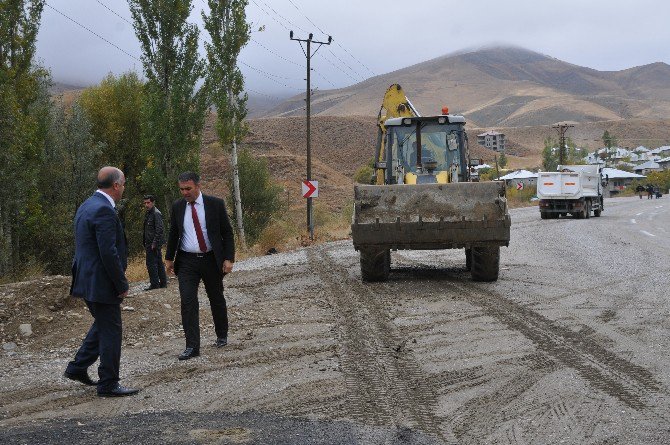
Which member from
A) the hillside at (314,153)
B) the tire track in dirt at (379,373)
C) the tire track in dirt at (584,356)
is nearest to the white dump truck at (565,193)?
the tire track in dirt at (379,373)

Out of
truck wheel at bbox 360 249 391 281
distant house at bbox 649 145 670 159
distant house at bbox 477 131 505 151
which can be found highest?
distant house at bbox 477 131 505 151

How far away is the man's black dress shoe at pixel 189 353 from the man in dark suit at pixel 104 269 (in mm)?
1336

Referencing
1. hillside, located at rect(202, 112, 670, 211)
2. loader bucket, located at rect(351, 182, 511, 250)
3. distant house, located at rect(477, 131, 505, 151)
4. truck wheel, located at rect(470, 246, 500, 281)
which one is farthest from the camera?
distant house, located at rect(477, 131, 505, 151)

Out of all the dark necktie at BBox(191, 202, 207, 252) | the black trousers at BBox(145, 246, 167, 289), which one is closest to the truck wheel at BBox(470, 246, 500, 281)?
the black trousers at BBox(145, 246, 167, 289)

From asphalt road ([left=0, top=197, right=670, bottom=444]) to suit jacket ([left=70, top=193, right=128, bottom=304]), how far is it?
90cm

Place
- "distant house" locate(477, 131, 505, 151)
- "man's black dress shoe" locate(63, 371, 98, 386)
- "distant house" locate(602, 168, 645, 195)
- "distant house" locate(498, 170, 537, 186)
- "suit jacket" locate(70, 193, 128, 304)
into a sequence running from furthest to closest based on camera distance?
1. "distant house" locate(477, 131, 505, 151)
2. "distant house" locate(602, 168, 645, 195)
3. "distant house" locate(498, 170, 537, 186)
4. "man's black dress shoe" locate(63, 371, 98, 386)
5. "suit jacket" locate(70, 193, 128, 304)

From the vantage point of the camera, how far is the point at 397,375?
7.20 metres

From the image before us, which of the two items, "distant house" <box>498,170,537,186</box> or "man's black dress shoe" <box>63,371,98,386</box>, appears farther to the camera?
"distant house" <box>498,170,537,186</box>

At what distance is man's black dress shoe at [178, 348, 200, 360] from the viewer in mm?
8273

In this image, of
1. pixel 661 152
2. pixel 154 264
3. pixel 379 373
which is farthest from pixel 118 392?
pixel 661 152

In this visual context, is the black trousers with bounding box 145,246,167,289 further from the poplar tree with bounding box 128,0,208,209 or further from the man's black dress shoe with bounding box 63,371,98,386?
A: the poplar tree with bounding box 128,0,208,209

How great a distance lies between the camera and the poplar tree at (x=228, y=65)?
31.4m

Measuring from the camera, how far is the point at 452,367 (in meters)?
7.54

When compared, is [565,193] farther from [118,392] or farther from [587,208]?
[118,392]
